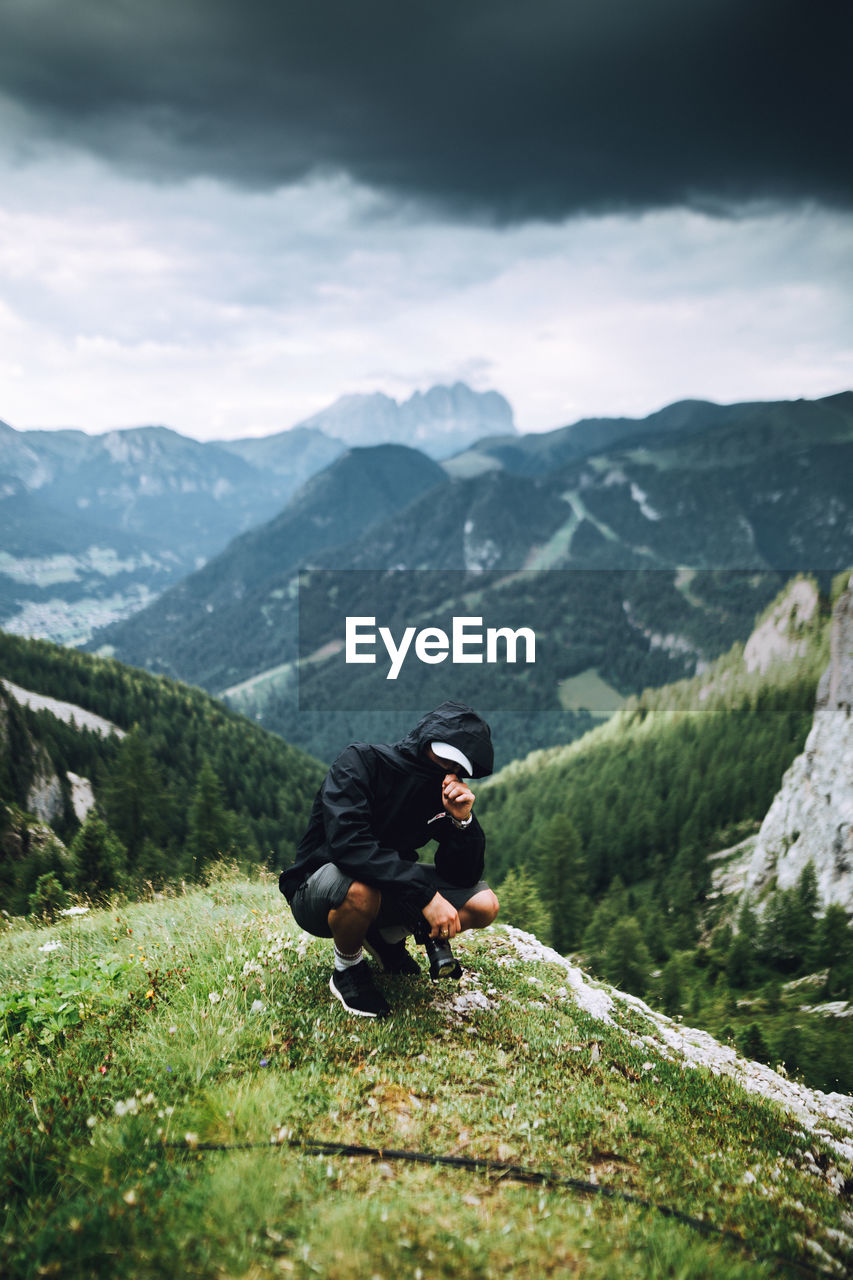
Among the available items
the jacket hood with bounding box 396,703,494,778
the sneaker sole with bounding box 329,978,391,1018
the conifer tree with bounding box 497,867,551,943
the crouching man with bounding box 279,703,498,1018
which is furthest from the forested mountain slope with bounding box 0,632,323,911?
the conifer tree with bounding box 497,867,551,943

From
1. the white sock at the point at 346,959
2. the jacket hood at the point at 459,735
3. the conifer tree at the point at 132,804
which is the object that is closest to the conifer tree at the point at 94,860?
the conifer tree at the point at 132,804

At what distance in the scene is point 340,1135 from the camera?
4.50 metres

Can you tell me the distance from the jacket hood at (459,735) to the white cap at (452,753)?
37 mm

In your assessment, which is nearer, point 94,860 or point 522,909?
point 94,860

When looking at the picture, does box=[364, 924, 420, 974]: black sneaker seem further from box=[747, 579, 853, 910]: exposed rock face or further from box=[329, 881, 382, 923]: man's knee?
box=[747, 579, 853, 910]: exposed rock face

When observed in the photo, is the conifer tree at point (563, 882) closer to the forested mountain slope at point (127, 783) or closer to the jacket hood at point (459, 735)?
the forested mountain slope at point (127, 783)

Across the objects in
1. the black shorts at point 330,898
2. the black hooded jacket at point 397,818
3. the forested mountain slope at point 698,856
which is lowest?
the forested mountain slope at point 698,856

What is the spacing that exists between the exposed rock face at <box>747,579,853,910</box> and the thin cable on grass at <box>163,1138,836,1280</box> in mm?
43129

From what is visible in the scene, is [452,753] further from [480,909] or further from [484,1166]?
[484,1166]

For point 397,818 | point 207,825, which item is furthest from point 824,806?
point 397,818

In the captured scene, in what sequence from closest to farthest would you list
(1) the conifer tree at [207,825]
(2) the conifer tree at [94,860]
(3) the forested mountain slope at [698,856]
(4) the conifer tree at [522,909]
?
1. (2) the conifer tree at [94,860]
2. (4) the conifer tree at [522,909]
3. (3) the forested mountain slope at [698,856]
4. (1) the conifer tree at [207,825]

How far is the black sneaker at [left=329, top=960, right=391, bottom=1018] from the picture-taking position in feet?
20.4

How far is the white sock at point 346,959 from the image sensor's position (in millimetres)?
6211

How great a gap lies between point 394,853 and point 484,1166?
2282mm
